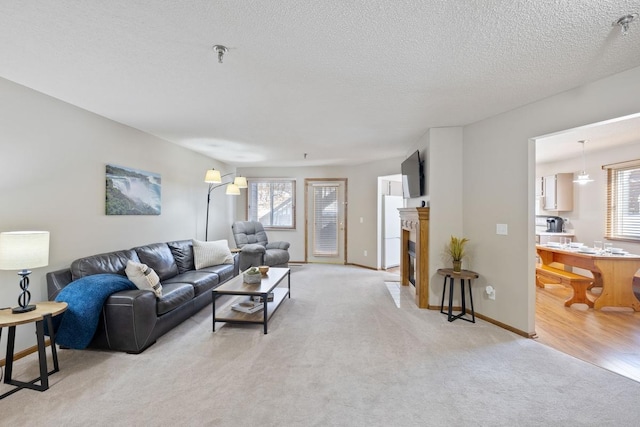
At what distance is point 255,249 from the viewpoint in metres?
5.49

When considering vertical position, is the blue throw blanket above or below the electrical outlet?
below

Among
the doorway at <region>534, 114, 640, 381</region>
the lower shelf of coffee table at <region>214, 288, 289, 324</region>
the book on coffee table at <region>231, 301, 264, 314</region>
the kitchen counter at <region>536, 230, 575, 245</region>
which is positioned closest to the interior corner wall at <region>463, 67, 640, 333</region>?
the doorway at <region>534, 114, 640, 381</region>

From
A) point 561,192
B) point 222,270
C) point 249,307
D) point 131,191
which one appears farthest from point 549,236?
point 131,191

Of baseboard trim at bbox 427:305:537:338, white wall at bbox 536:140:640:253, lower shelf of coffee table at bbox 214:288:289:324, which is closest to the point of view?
baseboard trim at bbox 427:305:537:338

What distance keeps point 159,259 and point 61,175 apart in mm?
1417

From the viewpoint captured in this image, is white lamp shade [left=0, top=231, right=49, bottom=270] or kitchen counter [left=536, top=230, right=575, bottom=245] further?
kitchen counter [left=536, top=230, right=575, bottom=245]

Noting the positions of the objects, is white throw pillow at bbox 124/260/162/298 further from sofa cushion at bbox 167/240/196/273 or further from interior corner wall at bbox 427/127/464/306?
interior corner wall at bbox 427/127/464/306

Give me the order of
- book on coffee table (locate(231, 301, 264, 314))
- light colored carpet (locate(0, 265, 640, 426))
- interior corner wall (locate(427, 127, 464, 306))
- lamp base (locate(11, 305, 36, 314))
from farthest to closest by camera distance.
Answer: interior corner wall (locate(427, 127, 464, 306)) < book on coffee table (locate(231, 301, 264, 314)) < lamp base (locate(11, 305, 36, 314)) < light colored carpet (locate(0, 265, 640, 426))

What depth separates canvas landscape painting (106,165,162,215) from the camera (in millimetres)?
3531


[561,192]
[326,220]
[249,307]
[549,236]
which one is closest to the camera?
[249,307]

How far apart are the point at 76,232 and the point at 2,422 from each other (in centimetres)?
184

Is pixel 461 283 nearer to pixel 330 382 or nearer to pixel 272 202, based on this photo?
pixel 330 382

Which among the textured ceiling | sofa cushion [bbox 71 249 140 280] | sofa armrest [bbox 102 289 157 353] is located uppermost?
the textured ceiling

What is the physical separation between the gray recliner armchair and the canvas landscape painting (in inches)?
70.0
